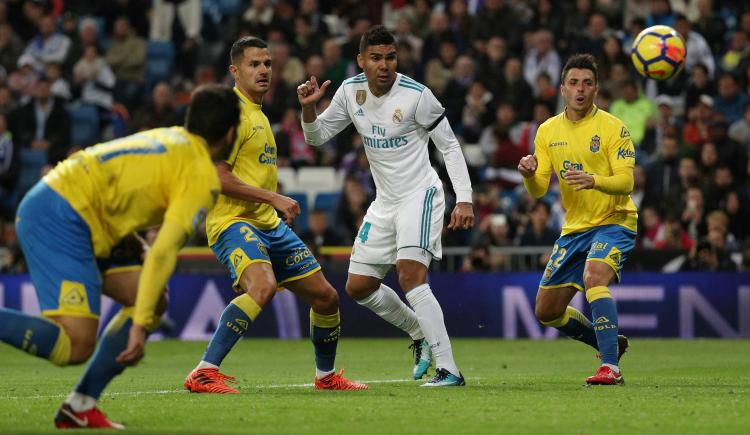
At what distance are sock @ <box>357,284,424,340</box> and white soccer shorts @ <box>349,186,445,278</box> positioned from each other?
21 cm

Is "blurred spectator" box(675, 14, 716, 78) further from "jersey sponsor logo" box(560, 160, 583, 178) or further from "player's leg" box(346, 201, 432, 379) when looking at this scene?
"player's leg" box(346, 201, 432, 379)

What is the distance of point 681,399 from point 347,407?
7.39ft

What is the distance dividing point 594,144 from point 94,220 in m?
4.82

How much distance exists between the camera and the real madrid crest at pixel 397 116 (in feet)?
34.6

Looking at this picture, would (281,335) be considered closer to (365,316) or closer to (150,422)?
(365,316)

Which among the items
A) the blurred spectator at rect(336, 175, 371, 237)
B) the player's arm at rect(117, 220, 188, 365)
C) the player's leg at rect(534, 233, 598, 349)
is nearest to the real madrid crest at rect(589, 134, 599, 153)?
the player's leg at rect(534, 233, 598, 349)

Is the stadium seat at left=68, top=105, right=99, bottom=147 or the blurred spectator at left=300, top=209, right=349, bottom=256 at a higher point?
the stadium seat at left=68, top=105, right=99, bottom=147

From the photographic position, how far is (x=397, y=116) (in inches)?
416

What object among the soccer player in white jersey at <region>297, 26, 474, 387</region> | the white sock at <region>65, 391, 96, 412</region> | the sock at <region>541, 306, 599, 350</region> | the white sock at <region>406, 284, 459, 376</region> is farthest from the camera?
the sock at <region>541, 306, 599, 350</region>

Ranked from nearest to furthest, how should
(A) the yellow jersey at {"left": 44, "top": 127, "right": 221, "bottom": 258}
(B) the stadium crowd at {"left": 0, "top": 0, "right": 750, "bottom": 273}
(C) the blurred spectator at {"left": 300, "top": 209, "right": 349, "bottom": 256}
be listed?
1. (A) the yellow jersey at {"left": 44, "top": 127, "right": 221, "bottom": 258}
2. (B) the stadium crowd at {"left": 0, "top": 0, "right": 750, "bottom": 273}
3. (C) the blurred spectator at {"left": 300, "top": 209, "right": 349, "bottom": 256}

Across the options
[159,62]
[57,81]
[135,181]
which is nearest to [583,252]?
[135,181]

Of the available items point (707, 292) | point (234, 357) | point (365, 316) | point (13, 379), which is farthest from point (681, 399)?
point (365, 316)

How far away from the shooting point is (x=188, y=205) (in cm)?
704

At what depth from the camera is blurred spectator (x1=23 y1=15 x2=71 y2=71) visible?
2511 centimetres
